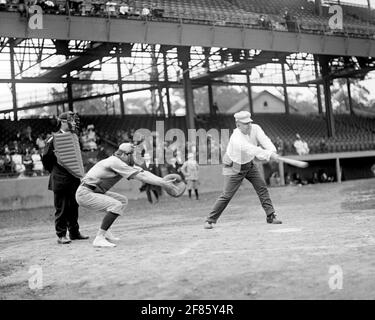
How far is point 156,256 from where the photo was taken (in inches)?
254

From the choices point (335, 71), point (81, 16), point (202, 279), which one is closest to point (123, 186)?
point (81, 16)

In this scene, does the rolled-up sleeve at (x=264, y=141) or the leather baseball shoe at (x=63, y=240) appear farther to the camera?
the rolled-up sleeve at (x=264, y=141)

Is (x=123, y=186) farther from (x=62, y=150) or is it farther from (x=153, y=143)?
(x=62, y=150)

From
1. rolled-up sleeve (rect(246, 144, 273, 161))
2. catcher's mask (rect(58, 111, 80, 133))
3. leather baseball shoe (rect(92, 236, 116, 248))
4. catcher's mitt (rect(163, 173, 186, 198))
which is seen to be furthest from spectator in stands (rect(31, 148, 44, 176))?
catcher's mitt (rect(163, 173, 186, 198))

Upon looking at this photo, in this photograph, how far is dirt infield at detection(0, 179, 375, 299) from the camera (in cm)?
458

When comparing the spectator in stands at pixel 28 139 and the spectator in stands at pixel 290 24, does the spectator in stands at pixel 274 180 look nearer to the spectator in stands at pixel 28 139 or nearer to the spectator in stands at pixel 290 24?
the spectator in stands at pixel 290 24

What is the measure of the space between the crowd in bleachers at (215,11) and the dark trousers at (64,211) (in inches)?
518

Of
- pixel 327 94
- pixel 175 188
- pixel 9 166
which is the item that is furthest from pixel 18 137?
pixel 327 94

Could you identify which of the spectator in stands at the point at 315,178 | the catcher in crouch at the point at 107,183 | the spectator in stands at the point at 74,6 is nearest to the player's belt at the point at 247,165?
the catcher in crouch at the point at 107,183

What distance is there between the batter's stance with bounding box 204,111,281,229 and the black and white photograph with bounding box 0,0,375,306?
24 mm

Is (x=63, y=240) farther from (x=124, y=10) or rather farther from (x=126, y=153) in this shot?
(x=124, y=10)

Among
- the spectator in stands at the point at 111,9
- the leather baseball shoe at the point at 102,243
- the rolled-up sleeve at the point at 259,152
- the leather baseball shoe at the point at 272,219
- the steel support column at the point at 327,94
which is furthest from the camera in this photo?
the steel support column at the point at 327,94

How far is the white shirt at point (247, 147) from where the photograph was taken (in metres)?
8.45

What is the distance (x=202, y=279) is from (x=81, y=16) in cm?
1780
